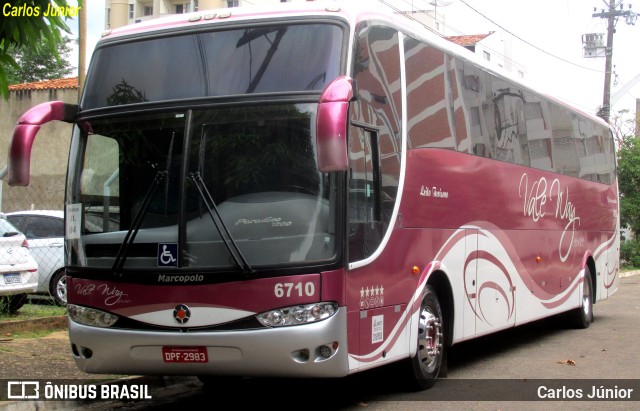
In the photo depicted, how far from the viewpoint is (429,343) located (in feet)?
28.8

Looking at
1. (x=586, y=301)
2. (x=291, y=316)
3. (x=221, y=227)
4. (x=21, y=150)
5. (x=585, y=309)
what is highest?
(x=21, y=150)

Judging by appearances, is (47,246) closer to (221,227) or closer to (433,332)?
(433,332)

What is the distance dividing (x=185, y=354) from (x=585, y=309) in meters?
9.68

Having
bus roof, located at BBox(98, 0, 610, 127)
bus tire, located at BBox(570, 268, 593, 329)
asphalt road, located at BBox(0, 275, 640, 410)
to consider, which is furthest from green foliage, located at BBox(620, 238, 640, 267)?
bus roof, located at BBox(98, 0, 610, 127)

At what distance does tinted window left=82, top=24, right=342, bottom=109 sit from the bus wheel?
2814 millimetres

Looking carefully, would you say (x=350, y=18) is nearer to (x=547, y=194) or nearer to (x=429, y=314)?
(x=429, y=314)

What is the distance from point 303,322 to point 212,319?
2.39 ft

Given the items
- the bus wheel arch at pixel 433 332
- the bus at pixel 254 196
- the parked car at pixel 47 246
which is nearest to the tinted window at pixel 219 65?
the bus at pixel 254 196

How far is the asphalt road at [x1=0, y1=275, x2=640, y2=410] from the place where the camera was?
8.02m

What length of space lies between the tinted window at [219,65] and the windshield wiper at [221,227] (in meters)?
0.79

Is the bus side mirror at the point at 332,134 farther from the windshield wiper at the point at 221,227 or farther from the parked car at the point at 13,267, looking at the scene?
the parked car at the point at 13,267

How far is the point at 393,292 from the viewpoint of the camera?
7879 millimetres

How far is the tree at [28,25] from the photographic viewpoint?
6.14 metres

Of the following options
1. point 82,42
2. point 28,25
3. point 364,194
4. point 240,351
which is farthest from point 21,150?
point 82,42
